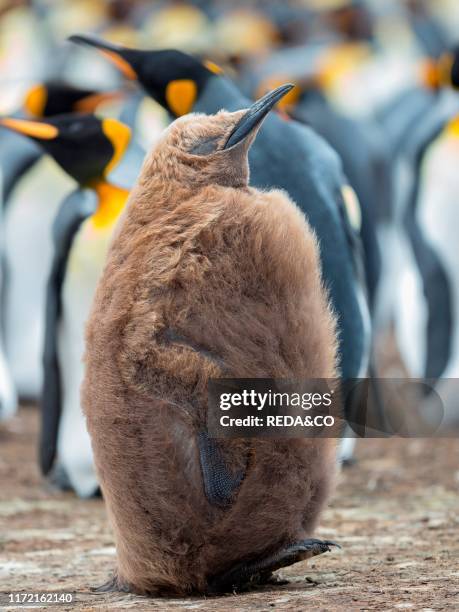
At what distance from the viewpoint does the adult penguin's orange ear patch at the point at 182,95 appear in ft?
13.7

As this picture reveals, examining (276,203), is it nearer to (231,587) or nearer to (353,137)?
(231,587)

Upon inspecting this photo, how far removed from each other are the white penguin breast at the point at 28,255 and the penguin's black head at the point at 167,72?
1868 millimetres

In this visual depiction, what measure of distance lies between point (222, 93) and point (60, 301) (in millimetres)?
1112

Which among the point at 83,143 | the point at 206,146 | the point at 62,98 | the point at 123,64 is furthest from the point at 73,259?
the point at 62,98

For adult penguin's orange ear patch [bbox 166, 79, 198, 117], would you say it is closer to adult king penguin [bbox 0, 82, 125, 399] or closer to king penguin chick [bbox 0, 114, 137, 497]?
king penguin chick [bbox 0, 114, 137, 497]

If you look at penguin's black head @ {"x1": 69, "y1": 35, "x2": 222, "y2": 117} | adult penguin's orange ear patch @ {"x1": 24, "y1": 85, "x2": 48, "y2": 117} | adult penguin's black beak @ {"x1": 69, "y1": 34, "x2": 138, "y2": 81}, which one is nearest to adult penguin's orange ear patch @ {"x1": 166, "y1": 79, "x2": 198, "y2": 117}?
penguin's black head @ {"x1": 69, "y1": 35, "x2": 222, "y2": 117}

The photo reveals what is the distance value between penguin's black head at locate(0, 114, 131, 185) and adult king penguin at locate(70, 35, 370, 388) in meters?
0.45

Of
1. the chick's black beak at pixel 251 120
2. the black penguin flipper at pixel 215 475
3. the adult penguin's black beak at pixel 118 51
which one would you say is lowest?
the black penguin flipper at pixel 215 475

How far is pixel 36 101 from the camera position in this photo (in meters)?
6.43

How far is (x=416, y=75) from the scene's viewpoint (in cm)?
1012

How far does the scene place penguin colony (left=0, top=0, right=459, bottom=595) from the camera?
7.71 feet

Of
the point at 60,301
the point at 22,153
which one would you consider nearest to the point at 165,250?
the point at 60,301

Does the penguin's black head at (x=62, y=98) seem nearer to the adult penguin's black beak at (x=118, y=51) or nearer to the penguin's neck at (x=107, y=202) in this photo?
the penguin's neck at (x=107, y=202)

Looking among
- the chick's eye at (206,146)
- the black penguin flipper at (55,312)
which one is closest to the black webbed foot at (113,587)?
the chick's eye at (206,146)
